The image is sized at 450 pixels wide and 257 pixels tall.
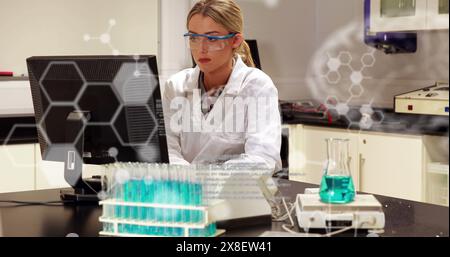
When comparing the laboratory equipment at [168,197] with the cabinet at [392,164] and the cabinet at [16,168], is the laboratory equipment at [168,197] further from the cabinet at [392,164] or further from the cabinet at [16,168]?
the cabinet at [392,164]

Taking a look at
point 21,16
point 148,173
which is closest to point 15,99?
point 21,16

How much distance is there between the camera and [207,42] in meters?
1.89

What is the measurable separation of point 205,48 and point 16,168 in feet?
4.66

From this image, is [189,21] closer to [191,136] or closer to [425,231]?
[191,136]

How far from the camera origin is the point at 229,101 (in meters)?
2.18

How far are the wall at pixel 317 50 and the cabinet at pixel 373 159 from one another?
510mm

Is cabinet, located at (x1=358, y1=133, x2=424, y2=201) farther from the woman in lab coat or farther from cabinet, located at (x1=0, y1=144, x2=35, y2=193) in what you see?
cabinet, located at (x1=0, y1=144, x2=35, y2=193)

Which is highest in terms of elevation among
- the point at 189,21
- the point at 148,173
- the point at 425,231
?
the point at 189,21

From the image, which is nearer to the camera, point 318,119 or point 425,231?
point 425,231

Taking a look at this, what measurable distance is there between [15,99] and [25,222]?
171 centimetres

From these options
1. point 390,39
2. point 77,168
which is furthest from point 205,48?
point 390,39

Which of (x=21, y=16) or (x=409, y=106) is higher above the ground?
(x=21, y=16)

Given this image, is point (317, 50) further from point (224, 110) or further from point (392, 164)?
point (224, 110)
